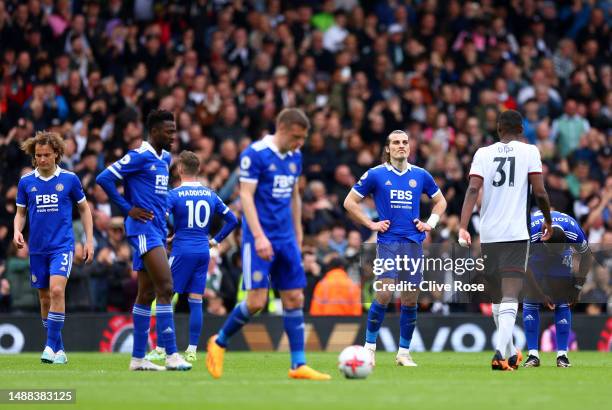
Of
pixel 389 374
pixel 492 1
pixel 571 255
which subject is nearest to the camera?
pixel 389 374

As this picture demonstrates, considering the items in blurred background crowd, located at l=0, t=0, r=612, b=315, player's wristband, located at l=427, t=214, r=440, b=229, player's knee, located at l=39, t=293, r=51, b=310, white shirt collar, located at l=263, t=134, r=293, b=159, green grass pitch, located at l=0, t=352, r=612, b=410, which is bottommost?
green grass pitch, located at l=0, t=352, r=612, b=410

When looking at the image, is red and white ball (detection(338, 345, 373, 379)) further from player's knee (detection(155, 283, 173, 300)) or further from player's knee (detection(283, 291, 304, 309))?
player's knee (detection(155, 283, 173, 300))

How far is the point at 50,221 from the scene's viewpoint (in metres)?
15.1

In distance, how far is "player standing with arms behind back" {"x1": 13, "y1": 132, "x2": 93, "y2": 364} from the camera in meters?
14.9

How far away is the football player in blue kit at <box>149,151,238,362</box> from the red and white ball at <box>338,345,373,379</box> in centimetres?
437

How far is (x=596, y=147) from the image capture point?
25.4 m

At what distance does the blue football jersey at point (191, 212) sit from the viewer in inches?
626

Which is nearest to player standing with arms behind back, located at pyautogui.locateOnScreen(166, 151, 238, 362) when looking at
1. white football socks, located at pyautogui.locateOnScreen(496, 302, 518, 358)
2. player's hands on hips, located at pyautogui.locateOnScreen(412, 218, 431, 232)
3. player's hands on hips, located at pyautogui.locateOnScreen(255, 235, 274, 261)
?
player's hands on hips, located at pyautogui.locateOnScreen(412, 218, 431, 232)

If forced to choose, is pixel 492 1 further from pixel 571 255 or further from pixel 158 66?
pixel 571 255

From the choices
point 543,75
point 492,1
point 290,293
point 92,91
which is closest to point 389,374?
point 290,293

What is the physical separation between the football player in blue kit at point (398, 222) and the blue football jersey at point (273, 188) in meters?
3.25

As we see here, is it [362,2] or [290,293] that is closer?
[290,293]

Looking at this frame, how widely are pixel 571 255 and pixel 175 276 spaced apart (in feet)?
15.9

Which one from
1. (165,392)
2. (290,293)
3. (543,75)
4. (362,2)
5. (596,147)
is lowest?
(165,392)
